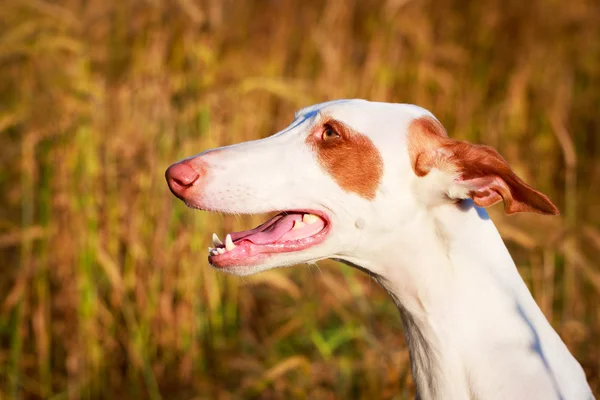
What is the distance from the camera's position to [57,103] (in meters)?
4.08

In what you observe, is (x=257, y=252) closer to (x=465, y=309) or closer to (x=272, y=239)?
(x=272, y=239)

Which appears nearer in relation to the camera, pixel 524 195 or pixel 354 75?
pixel 524 195

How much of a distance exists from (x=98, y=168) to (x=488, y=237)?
2.27 m

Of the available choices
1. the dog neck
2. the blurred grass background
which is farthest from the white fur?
the blurred grass background

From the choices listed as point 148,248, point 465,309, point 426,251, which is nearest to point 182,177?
point 426,251

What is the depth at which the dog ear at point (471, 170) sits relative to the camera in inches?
93.1

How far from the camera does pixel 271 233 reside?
104 inches

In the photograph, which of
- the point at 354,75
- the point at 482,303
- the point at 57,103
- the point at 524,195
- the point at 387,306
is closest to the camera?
the point at 524,195

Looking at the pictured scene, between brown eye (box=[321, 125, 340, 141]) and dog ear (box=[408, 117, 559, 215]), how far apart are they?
8.9 inches

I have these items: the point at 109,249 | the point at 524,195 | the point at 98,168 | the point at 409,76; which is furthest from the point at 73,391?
the point at 409,76

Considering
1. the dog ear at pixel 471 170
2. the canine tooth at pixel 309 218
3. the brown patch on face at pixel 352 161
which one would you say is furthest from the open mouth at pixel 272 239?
the dog ear at pixel 471 170

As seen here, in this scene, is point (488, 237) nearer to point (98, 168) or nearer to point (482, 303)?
point (482, 303)

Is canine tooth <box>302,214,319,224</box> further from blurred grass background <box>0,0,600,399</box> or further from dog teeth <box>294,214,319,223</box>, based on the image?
blurred grass background <box>0,0,600,399</box>

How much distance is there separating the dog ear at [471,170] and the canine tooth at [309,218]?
1.12 ft
